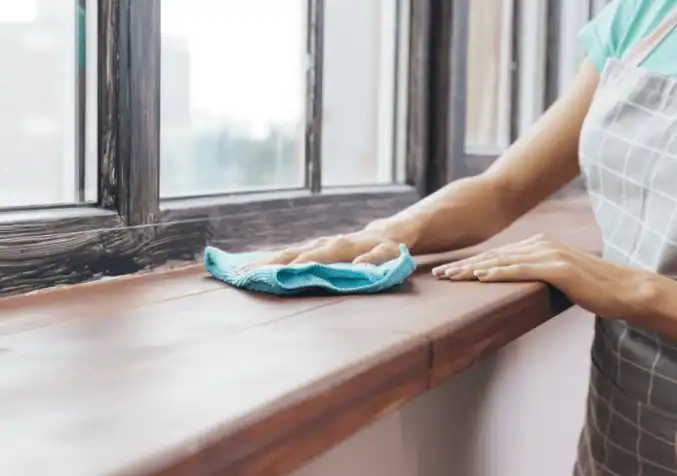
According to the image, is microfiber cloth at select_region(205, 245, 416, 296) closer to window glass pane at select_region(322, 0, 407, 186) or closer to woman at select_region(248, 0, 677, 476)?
woman at select_region(248, 0, 677, 476)

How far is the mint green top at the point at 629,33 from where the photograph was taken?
0.98 m

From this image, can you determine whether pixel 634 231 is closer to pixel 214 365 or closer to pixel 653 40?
pixel 653 40

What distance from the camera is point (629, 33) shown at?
1.05 metres

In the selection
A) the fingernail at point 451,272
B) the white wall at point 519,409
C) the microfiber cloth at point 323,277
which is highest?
the microfiber cloth at point 323,277

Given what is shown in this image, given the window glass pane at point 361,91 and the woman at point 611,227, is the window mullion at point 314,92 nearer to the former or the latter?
the window glass pane at point 361,91

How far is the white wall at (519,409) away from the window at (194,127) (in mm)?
287

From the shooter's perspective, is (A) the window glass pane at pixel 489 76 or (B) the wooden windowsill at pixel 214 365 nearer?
(B) the wooden windowsill at pixel 214 365

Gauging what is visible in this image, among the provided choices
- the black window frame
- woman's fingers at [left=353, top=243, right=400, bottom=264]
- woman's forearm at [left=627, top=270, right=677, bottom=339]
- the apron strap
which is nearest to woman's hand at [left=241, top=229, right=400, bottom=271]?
woman's fingers at [left=353, top=243, right=400, bottom=264]

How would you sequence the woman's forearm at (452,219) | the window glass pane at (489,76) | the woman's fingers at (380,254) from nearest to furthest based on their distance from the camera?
1. the woman's fingers at (380,254)
2. the woman's forearm at (452,219)
3. the window glass pane at (489,76)

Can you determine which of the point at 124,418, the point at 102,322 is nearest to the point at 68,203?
the point at 102,322

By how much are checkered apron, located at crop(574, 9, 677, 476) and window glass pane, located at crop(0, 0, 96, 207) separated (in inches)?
21.0

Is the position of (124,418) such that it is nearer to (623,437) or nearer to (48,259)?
(48,259)

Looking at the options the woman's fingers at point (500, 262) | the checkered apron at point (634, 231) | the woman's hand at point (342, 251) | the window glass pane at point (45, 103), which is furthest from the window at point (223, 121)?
the checkered apron at point (634, 231)

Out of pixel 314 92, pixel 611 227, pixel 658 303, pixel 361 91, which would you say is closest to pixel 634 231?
pixel 611 227
